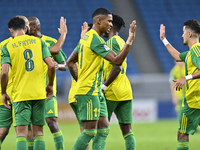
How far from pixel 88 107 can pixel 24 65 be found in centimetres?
108

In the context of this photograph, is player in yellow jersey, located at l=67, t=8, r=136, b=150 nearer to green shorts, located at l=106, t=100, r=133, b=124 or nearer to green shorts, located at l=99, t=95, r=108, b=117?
green shorts, located at l=99, t=95, r=108, b=117

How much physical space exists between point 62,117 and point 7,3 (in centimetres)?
901

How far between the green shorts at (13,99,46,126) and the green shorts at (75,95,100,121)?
2.01 feet

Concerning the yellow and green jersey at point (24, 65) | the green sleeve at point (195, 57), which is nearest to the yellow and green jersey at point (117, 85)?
the green sleeve at point (195, 57)

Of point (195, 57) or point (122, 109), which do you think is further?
point (122, 109)

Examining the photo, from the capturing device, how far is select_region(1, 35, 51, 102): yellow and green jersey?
5051 millimetres

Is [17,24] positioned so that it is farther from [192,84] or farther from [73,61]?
[192,84]

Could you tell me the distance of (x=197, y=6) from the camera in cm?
2181

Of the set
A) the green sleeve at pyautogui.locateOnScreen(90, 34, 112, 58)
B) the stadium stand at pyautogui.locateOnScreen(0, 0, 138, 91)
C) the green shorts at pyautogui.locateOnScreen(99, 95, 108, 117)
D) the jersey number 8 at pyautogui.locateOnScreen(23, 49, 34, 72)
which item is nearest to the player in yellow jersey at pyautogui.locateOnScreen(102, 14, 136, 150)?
the green shorts at pyautogui.locateOnScreen(99, 95, 108, 117)

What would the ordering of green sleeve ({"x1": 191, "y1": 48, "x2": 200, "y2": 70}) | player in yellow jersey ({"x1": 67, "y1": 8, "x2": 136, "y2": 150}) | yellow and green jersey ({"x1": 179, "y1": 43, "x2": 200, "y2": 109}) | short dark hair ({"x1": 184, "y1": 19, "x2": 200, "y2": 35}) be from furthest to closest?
short dark hair ({"x1": 184, "y1": 19, "x2": 200, "y2": 35})
yellow and green jersey ({"x1": 179, "y1": 43, "x2": 200, "y2": 109})
green sleeve ({"x1": 191, "y1": 48, "x2": 200, "y2": 70})
player in yellow jersey ({"x1": 67, "y1": 8, "x2": 136, "y2": 150})

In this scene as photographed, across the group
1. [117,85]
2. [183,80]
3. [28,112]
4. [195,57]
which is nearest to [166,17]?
[117,85]

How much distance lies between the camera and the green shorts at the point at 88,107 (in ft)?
16.3

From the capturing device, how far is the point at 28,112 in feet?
16.6

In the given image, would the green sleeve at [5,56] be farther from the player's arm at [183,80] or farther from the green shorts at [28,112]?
the player's arm at [183,80]
